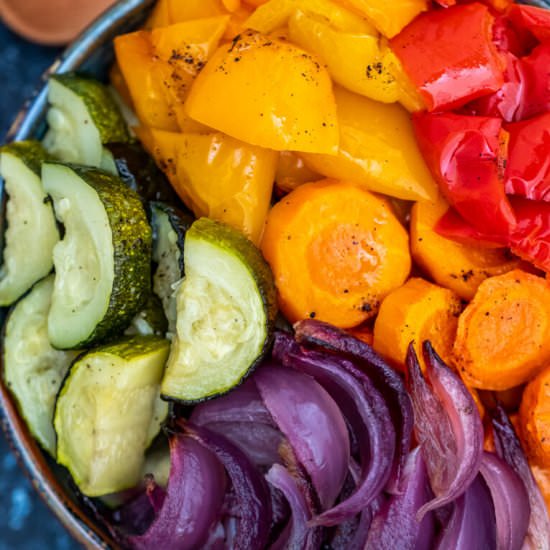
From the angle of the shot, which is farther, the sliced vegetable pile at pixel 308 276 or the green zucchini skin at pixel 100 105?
the green zucchini skin at pixel 100 105

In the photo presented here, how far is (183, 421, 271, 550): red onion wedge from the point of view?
5.21ft

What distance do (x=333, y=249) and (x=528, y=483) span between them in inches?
24.6

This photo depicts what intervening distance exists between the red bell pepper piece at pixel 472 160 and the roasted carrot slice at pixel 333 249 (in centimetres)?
16

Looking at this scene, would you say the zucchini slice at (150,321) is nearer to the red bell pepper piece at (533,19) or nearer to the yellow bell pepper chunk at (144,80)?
the yellow bell pepper chunk at (144,80)

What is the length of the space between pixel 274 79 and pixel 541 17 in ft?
1.86

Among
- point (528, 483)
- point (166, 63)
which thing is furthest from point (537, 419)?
point (166, 63)

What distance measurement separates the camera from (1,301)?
5.76ft

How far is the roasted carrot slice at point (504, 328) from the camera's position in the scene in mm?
1601

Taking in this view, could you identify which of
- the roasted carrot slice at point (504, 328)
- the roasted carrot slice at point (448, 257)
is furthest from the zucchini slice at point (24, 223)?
the roasted carrot slice at point (504, 328)

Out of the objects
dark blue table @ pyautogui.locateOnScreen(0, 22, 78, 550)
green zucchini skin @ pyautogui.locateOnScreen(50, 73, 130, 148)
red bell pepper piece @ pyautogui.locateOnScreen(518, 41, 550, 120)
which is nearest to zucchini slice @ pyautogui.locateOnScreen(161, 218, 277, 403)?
green zucchini skin @ pyautogui.locateOnScreen(50, 73, 130, 148)

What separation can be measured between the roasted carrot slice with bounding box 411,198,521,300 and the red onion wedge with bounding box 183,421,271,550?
→ 57cm

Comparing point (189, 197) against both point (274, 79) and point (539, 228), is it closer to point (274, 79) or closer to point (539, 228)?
point (274, 79)

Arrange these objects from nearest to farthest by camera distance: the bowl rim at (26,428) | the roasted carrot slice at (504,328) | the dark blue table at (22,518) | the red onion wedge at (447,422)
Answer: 1. the red onion wedge at (447,422)
2. the roasted carrot slice at (504,328)
3. the bowl rim at (26,428)
4. the dark blue table at (22,518)

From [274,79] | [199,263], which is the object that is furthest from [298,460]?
[274,79]
